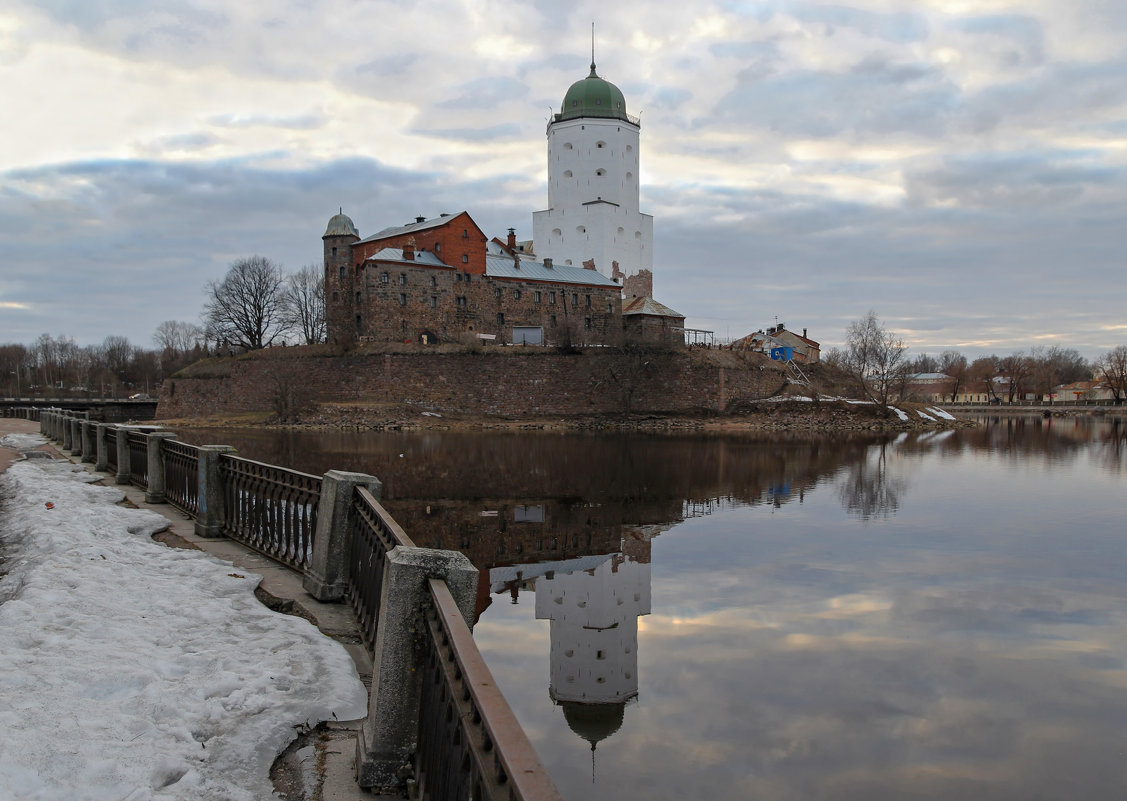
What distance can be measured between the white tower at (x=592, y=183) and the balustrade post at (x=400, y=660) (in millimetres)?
73330

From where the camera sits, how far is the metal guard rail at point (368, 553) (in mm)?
5617

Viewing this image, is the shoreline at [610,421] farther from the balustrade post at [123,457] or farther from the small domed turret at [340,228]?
the balustrade post at [123,457]

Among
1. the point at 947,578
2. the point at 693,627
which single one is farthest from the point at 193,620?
the point at 947,578

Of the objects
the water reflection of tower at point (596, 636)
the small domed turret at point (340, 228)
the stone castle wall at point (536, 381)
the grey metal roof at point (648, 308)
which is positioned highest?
the small domed turret at point (340, 228)

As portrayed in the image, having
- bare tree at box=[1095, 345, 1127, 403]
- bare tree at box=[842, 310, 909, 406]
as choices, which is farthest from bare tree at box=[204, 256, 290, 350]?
bare tree at box=[1095, 345, 1127, 403]

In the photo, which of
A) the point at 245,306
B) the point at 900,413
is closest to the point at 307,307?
the point at 245,306

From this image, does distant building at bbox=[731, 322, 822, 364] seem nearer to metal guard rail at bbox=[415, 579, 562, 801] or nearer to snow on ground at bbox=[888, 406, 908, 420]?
snow on ground at bbox=[888, 406, 908, 420]

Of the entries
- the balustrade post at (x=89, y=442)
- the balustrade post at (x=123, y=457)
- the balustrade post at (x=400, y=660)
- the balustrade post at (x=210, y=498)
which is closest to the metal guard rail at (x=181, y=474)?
the balustrade post at (x=210, y=498)

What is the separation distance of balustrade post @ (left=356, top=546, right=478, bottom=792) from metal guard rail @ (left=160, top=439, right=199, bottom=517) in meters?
7.91

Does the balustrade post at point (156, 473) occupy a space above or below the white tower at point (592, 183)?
below

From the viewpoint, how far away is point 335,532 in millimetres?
7445

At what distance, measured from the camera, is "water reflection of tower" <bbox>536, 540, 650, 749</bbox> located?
23.9 ft

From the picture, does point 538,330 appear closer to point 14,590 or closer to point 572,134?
point 572,134

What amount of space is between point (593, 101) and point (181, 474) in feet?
Result: 232
